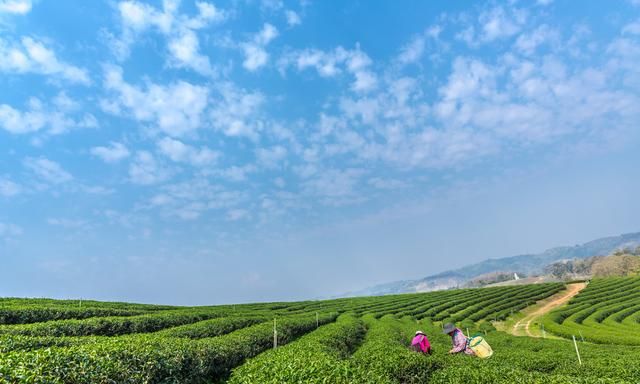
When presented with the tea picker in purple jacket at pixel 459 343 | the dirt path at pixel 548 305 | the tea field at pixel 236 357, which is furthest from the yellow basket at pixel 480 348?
the dirt path at pixel 548 305

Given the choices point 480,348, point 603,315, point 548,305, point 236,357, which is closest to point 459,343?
point 480,348

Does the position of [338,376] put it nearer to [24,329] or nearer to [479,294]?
[24,329]

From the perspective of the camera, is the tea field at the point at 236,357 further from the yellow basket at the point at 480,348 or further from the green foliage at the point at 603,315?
the green foliage at the point at 603,315

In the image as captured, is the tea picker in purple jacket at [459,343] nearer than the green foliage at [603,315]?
Yes

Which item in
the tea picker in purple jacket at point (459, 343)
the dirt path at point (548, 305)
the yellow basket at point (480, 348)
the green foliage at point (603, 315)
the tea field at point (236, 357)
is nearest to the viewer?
the tea field at point (236, 357)

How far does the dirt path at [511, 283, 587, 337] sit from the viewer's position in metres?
43.3

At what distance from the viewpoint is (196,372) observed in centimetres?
1012

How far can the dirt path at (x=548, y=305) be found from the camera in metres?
43.3

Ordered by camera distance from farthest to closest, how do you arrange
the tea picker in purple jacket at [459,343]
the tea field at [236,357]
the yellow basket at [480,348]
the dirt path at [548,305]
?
the dirt path at [548,305] → the yellow basket at [480,348] → the tea picker in purple jacket at [459,343] → the tea field at [236,357]

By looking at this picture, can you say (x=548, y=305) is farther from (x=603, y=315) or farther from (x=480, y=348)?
(x=480, y=348)

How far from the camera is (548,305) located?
56.0m

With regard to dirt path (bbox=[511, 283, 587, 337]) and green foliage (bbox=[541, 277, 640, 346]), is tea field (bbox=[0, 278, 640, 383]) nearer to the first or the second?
green foliage (bbox=[541, 277, 640, 346])

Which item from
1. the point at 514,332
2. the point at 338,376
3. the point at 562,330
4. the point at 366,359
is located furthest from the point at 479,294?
the point at 338,376

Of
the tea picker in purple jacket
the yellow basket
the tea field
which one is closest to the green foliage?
the tea field
